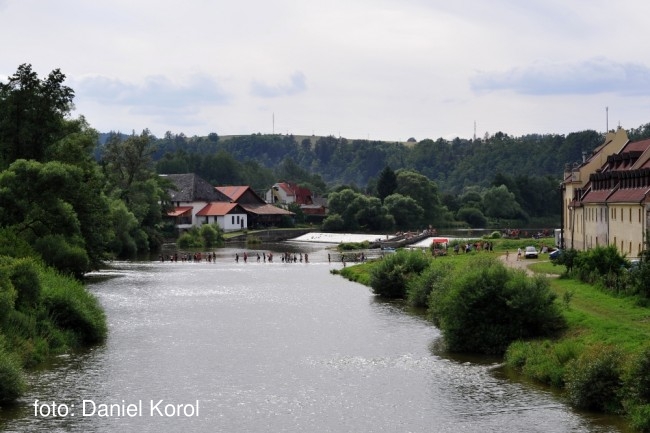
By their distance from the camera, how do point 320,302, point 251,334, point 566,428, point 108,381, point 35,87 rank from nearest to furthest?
point 566,428 → point 108,381 → point 251,334 → point 320,302 → point 35,87

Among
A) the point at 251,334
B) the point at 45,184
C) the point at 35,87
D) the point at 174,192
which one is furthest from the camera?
the point at 174,192

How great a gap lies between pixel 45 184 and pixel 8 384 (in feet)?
104

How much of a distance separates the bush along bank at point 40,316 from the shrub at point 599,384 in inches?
655

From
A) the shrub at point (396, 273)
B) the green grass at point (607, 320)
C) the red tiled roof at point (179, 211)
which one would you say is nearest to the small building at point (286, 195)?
the red tiled roof at point (179, 211)

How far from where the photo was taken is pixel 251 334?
4178 centimetres

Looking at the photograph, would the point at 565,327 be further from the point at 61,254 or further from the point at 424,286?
the point at 61,254

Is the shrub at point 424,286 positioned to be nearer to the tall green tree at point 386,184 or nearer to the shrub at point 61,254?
the shrub at point 61,254

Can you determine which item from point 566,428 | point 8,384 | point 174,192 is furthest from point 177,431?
point 174,192

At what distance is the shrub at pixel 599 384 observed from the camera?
26.4 metres

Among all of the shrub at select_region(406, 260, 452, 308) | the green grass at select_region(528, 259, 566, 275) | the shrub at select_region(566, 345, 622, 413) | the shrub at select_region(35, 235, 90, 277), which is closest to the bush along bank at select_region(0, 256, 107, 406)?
the shrub at select_region(35, 235, 90, 277)

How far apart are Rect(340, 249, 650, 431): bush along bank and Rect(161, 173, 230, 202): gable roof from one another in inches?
3606

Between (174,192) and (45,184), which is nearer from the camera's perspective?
(45,184)

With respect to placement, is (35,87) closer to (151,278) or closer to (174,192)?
(151,278)

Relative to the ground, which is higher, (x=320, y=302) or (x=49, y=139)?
(x=49, y=139)
